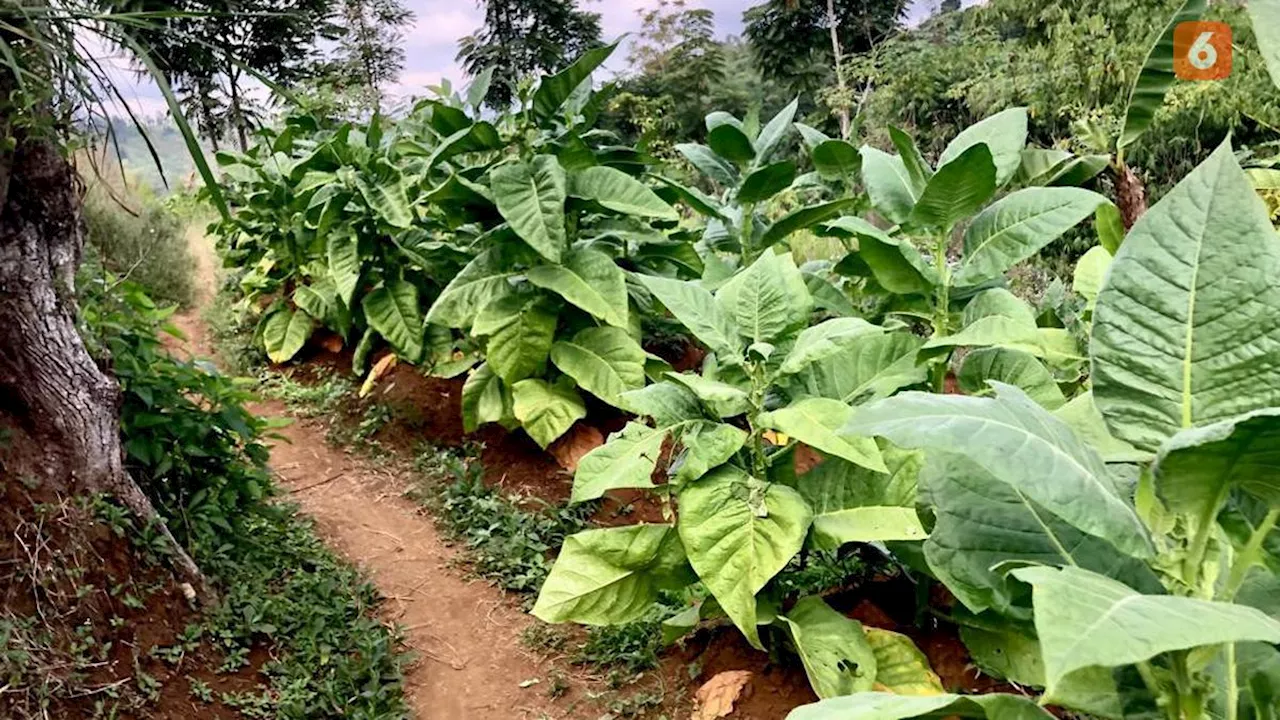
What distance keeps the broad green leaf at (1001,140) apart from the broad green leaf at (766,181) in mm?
676

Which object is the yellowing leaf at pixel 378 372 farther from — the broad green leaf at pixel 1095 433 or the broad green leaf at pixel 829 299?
the broad green leaf at pixel 1095 433

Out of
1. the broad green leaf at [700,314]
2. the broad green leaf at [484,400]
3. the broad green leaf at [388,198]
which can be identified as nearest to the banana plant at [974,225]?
the broad green leaf at [700,314]

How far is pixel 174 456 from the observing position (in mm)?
2494

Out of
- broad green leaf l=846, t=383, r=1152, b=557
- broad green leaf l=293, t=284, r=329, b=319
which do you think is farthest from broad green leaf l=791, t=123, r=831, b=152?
broad green leaf l=293, t=284, r=329, b=319

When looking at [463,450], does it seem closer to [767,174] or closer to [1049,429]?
[767,174]

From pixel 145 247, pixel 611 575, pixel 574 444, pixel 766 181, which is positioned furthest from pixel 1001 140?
pixel 145 247

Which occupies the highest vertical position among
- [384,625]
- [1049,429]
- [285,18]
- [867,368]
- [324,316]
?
[285,18]

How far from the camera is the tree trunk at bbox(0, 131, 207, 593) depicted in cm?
198

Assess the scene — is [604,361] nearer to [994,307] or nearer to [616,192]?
[616,192]

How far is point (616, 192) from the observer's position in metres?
3.09

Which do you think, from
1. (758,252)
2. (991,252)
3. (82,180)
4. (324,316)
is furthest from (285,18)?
(324,316)

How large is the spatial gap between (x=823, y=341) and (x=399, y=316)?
9.01 ft

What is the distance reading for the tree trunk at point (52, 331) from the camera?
198cm

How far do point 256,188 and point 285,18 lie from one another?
4339 millimetres
